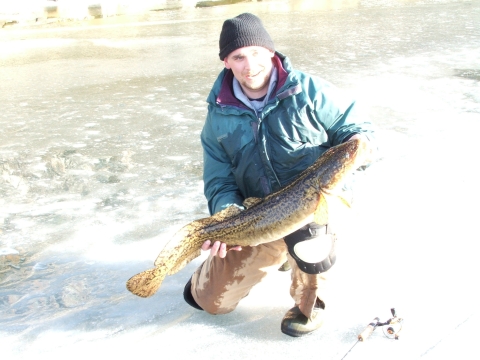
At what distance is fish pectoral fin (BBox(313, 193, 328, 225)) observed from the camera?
9.13 feet

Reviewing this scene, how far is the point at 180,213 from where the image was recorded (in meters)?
4.49

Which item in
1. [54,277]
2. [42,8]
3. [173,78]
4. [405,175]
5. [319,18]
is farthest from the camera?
[42,8]

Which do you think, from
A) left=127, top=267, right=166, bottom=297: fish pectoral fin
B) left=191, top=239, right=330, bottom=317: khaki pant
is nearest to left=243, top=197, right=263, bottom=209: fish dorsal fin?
left=191, top=239, right=330, bottom=317: khaki pant

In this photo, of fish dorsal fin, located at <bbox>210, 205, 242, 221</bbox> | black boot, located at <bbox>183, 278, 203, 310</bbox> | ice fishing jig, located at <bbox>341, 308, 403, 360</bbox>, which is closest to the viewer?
ice fishing jig, located at <bbox>341, 308, 403, 360</bbox>

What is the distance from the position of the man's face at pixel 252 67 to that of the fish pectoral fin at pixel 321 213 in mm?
881

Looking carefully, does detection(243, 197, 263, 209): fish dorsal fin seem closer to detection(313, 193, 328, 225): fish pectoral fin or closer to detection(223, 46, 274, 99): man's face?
detection(313, 193, 328, 225): fish pectoral fin

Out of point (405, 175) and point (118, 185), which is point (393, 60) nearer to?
point (405, 175)

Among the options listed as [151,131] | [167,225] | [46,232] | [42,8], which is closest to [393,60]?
[151,131]

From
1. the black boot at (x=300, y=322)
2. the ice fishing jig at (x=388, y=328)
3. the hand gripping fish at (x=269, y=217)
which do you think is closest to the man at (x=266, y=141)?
the black boot at (x=300, y=322)

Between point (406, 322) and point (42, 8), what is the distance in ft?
68.5

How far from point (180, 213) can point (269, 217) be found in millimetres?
1749

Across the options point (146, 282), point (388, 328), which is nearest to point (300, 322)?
point (388, 328)

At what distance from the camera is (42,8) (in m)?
20.1

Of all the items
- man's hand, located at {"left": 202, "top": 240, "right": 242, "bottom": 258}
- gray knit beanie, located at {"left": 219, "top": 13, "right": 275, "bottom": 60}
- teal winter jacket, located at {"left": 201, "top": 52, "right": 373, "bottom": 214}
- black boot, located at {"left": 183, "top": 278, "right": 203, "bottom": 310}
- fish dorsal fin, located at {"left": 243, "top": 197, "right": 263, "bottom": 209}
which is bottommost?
black boot, located at {"left": 183, "top": 278, "right": 203, "bottom": 310}
